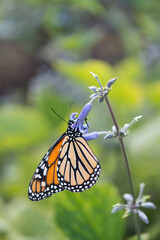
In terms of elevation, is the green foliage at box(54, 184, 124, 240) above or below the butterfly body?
below

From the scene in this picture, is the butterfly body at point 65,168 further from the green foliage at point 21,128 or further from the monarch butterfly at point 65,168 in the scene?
the green foliage at point 21,128

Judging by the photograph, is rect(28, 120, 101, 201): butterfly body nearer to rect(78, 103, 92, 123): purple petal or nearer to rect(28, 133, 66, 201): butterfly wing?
rect(28, 133, 66, 201): butterfly wing

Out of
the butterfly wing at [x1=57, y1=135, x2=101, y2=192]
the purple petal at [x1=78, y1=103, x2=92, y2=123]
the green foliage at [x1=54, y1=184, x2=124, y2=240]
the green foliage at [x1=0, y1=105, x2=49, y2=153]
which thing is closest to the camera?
the purple petal at [x1=78, y1=103, x2=92, y2=123]

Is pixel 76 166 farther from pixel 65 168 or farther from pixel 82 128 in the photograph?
pixel 82 128

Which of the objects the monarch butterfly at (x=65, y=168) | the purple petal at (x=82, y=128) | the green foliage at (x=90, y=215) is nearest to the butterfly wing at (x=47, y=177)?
the monarch butterfly at (x=65, y=168)

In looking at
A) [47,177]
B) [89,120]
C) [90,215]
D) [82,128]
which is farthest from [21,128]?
[82,128]

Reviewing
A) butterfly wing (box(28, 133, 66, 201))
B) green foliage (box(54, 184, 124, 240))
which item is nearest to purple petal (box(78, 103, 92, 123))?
butterfly wing (box(28, 133, 66, 201))

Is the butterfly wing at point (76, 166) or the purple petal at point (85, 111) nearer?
the purple petal at point (85, 111)

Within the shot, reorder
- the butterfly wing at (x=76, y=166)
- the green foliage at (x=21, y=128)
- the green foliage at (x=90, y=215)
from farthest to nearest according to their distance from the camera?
1. the green foliage at (x=21, y=128)
2. the green foliage at (x=90, y=215)
3. the butterfly wing at (x=76, y=166)
